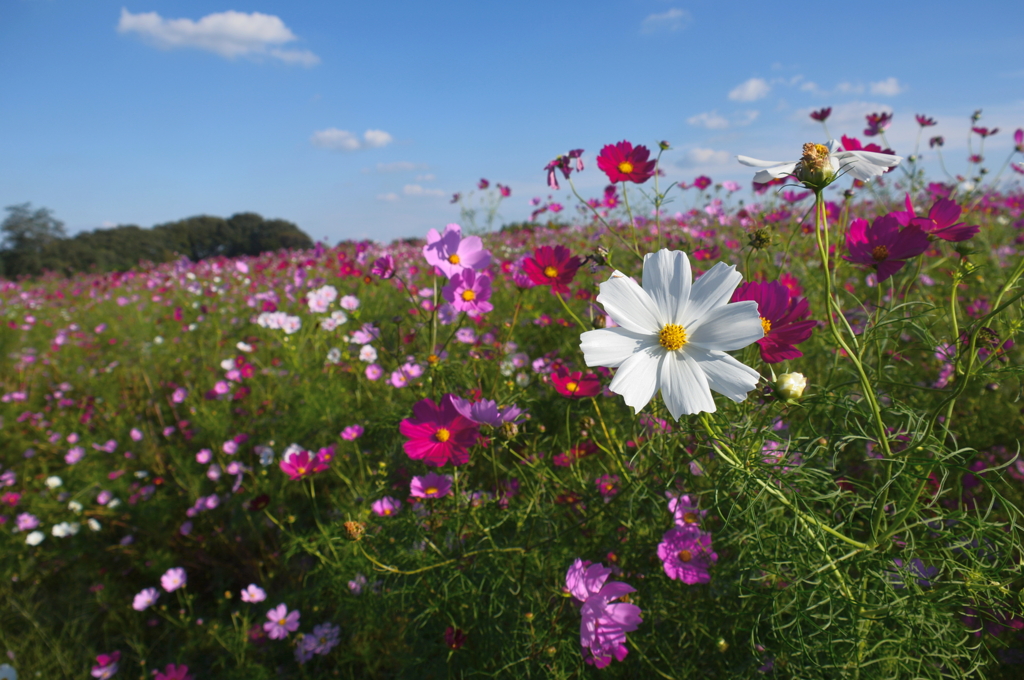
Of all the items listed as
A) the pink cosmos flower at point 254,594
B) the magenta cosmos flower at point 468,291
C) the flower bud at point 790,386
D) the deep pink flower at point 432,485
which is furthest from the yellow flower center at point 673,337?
the pink cosmos flower at point 254,594

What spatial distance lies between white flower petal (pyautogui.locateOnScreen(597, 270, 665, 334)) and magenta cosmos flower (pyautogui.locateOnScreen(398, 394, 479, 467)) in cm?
39

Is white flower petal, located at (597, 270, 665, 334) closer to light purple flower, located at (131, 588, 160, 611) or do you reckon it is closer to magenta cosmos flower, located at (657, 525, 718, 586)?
magenta cosmos flower, located at (657, 525, 718, 586)

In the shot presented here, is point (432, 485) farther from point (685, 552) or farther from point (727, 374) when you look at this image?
point (727, 374)

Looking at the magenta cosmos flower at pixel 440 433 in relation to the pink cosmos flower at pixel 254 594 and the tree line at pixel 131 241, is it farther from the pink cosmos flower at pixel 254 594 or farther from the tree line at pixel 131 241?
the tree line at pixel 131 241

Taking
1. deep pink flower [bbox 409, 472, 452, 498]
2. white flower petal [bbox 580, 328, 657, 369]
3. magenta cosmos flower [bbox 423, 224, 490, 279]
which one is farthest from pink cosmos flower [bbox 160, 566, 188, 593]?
white flower petal [bbox 580, 328, 657, 369]

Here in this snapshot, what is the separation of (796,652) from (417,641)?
70 cm

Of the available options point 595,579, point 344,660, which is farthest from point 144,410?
point 595,579

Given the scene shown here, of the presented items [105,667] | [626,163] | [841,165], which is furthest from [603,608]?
[105,667]

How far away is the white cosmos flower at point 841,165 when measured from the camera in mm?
579

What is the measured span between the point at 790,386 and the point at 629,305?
204mm

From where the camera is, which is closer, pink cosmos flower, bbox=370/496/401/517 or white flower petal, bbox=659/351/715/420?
white flower petal, bbox=659/351/715/420

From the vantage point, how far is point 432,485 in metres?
1.01

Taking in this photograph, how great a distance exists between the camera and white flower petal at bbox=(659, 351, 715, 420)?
0.54 metres

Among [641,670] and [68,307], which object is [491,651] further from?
[68,307]
